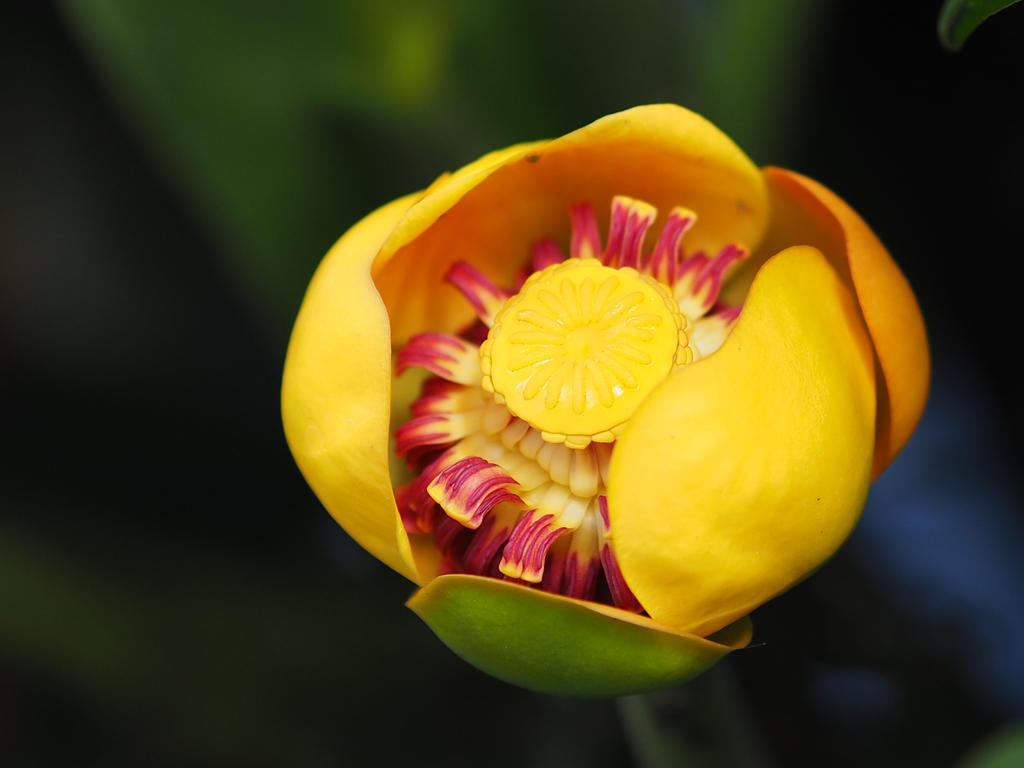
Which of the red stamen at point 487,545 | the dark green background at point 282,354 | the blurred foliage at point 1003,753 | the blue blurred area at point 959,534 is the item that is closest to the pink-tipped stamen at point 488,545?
the red stamen at point 487,545

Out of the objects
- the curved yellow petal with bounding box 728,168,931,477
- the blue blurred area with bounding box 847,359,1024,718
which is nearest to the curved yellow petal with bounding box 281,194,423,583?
the curved yellow petal with bounding box 728,168,931,477

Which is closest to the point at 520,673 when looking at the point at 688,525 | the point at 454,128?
the point at 688,525

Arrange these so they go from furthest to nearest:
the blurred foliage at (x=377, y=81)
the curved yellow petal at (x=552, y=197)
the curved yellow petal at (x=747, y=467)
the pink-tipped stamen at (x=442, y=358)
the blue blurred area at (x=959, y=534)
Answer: the blue blurred area at (x=959, y=534), the blurred foliage at (x=377, y=81), the pink-tipped stamen at (x=442, y=358), the curved yellow petal at (x=552, y=197), the curved yellow petal at (x=747, y=467)

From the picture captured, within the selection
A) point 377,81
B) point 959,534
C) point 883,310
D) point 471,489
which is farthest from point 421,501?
point 959,534

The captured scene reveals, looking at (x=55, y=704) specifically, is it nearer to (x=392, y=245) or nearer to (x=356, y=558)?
(x=356, y=558)

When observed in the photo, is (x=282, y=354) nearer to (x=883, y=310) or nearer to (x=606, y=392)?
(x=606, y=392)

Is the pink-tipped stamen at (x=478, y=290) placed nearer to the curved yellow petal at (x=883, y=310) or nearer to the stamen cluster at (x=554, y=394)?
the stamen cluster at (x=554, y=394)

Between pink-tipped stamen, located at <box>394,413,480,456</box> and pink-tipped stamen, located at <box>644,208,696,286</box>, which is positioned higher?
pink-tipped stamen, located at <box>644,208,696,286</box>

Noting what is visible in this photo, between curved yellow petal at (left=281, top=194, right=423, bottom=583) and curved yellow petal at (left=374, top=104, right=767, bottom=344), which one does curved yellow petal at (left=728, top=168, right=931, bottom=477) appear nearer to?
curved yellow petal at (left=374, top=104, right=767, bottom=344)
